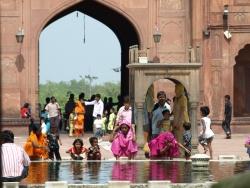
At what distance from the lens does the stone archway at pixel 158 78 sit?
19531 millimetres

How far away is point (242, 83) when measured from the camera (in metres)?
32.9

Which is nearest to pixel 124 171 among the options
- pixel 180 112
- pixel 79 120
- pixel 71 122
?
pixel 180 112

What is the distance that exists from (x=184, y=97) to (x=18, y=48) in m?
10.8

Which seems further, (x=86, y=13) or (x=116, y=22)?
(x=116, y=22)

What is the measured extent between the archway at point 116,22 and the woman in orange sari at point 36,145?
12.9 meters

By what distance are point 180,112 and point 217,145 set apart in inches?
201

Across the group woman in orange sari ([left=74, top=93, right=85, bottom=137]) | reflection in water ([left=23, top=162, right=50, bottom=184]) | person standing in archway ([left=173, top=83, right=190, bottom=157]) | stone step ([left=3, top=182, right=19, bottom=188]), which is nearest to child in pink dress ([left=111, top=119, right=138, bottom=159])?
reflection in water ([left=23, top=162, right=50, bottom=184])

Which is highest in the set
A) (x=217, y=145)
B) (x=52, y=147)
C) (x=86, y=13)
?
(x=86, y=13)

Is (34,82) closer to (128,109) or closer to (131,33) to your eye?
(131,33)

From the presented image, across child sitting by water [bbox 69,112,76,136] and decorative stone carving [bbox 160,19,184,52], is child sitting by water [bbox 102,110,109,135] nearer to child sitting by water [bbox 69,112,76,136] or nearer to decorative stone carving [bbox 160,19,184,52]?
child sitting by water [bbox 69,112,76,136]

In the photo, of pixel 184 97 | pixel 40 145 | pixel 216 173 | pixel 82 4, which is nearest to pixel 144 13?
pixel 82 4

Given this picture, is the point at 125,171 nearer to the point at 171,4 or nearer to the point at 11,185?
the point at 11,185

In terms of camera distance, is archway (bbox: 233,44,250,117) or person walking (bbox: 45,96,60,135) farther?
archway (bbox: 233,44,250,117)

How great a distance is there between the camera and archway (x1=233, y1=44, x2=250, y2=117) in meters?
32.7
